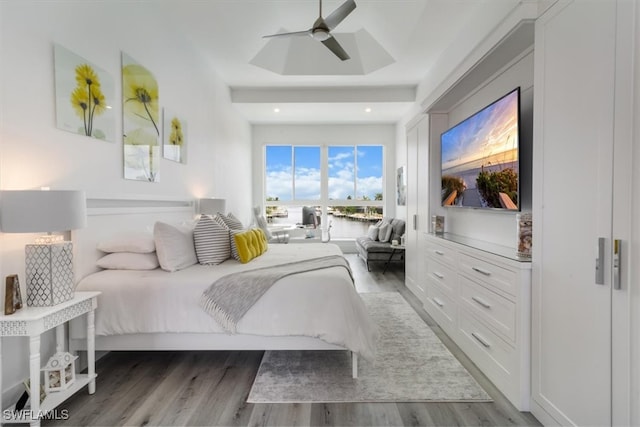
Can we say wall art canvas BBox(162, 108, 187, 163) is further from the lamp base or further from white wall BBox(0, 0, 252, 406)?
the lamp base

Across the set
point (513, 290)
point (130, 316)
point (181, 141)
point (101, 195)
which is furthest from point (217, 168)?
point (513, 290)

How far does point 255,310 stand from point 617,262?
1.83m

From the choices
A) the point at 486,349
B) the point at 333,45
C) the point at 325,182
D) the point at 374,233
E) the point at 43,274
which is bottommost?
the point at 486,349

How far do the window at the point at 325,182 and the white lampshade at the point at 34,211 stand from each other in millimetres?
5532

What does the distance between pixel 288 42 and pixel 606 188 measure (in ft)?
12.6

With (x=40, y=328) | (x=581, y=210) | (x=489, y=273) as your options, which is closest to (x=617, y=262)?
(x=581, y=210)

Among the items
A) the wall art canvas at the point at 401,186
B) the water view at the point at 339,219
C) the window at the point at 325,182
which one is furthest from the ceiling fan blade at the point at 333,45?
the water view at the point at 339,219

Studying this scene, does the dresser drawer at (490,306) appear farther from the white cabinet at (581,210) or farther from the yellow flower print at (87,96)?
the yellow flower print at (87,96)

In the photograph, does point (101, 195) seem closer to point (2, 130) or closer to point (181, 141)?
point (2, 130)

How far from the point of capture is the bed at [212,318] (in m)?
1.92

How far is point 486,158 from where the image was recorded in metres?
2.54

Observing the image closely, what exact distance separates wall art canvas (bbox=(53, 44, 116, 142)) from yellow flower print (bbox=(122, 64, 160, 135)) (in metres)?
0.18

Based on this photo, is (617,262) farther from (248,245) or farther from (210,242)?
(210,242)

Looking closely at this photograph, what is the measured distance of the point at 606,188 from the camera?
1227 millimetres
